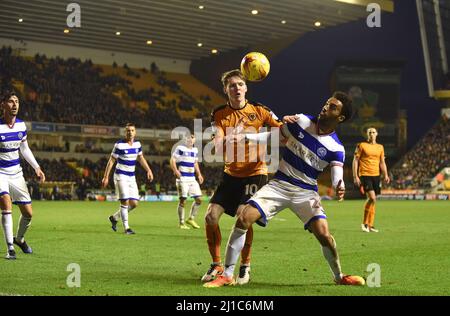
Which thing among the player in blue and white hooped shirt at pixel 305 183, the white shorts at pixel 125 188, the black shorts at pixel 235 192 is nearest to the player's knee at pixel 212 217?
the black shorts at pixel 235 192

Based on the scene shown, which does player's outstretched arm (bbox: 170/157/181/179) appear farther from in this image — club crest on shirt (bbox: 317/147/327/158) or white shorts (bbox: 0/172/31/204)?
club crest on shirt (bbox: 317/147/327/158)

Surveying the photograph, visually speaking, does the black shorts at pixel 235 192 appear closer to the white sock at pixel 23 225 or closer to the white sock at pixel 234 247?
the white sock at pixel 234 247

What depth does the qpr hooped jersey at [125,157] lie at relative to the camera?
662 inches

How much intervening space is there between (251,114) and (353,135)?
47.6 meters

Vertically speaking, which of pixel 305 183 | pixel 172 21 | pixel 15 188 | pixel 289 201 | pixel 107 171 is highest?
pixel 172 21

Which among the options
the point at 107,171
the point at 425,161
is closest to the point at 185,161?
the point at 107,171

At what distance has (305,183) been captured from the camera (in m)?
8.19

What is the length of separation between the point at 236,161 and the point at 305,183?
0.97 meters

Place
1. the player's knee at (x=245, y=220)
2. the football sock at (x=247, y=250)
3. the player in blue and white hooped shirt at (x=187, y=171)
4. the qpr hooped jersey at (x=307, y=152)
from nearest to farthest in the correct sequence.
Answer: the player's knee at (x=245, y=220), the qpr hooped jersey at (x=307, y=152), the football sock at (x=247, y=250), the player in blue and white hooped shirt at (x=187, y=171)

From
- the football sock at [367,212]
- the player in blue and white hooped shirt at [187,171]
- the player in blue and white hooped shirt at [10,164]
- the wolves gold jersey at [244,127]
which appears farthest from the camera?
the player in blue and white hooped shirt at [187,171]

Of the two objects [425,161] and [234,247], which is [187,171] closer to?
[234,247]

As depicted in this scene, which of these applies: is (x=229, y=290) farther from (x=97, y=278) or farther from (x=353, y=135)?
(x=353, y=135)

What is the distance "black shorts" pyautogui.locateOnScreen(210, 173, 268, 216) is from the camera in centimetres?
870

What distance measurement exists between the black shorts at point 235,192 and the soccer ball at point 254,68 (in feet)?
4.04
